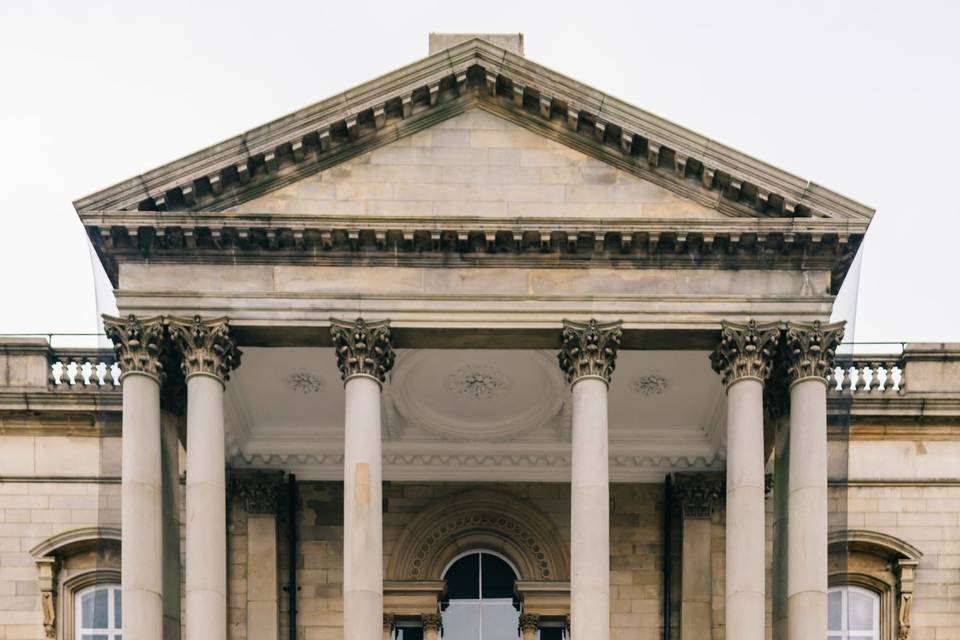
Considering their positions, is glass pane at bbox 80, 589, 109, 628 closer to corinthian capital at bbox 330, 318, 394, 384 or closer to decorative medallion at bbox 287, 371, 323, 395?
decorative medallion at bbox 287, 371, 323, 395

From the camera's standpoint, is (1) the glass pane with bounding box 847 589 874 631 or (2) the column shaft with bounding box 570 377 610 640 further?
(1) the glass pane with bounding box 847 589 874 631

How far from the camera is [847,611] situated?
173 ft

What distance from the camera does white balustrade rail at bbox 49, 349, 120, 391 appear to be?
53438 mm

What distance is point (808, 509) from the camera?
46.0 meters

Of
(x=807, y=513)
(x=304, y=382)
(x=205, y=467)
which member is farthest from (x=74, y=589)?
(x=807, y=513)

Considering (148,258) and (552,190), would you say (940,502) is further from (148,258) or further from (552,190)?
(148,258)

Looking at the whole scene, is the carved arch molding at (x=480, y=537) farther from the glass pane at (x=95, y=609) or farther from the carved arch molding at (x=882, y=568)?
the glass pane at (x=95, y=609)

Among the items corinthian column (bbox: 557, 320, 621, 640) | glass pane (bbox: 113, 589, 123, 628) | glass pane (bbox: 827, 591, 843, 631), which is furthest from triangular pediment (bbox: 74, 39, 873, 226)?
glass pane (bbox: 113, 589, 123, 628)

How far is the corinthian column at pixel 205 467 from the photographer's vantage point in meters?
45.1

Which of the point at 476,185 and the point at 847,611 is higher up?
the point at 476,185

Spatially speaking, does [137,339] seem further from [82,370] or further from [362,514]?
[82,370]

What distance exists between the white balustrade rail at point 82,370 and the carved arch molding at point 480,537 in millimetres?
7230

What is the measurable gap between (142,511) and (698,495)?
12684 mm

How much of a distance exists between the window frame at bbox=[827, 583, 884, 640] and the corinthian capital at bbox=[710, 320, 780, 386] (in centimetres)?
774
